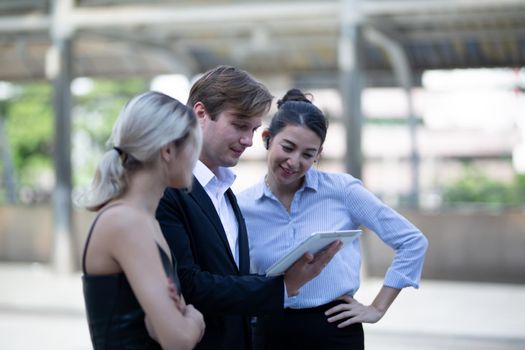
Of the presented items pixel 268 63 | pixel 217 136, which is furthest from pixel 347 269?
pixel 268 63

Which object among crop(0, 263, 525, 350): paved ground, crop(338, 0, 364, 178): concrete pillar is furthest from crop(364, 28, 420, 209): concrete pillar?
crop(0, 263, 525, 350): paved ground

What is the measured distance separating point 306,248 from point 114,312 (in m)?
0.60

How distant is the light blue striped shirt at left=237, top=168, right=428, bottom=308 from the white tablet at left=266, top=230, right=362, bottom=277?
52 cm

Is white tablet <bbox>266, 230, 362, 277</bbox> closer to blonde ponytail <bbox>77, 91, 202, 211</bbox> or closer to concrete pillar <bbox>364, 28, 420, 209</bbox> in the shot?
blonde ponytail <bbox>77, 91, 202, 211</bbox>

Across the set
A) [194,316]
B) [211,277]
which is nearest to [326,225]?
[211,277]

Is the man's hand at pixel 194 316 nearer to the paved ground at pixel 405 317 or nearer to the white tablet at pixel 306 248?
the white tablet at pixel 306 248

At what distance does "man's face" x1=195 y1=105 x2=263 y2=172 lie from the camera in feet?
8.91

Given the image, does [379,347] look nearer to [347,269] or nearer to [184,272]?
[347,269]

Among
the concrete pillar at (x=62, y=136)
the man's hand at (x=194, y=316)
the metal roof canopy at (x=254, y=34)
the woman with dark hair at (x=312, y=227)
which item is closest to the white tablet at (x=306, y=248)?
the man's hand at (x=194, y=316)

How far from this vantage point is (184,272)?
243 cm

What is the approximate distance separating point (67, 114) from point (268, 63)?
5888 millimetres

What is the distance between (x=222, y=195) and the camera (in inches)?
110

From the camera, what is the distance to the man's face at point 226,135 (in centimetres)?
272

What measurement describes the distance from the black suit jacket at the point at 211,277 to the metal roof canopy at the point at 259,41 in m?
9.59
